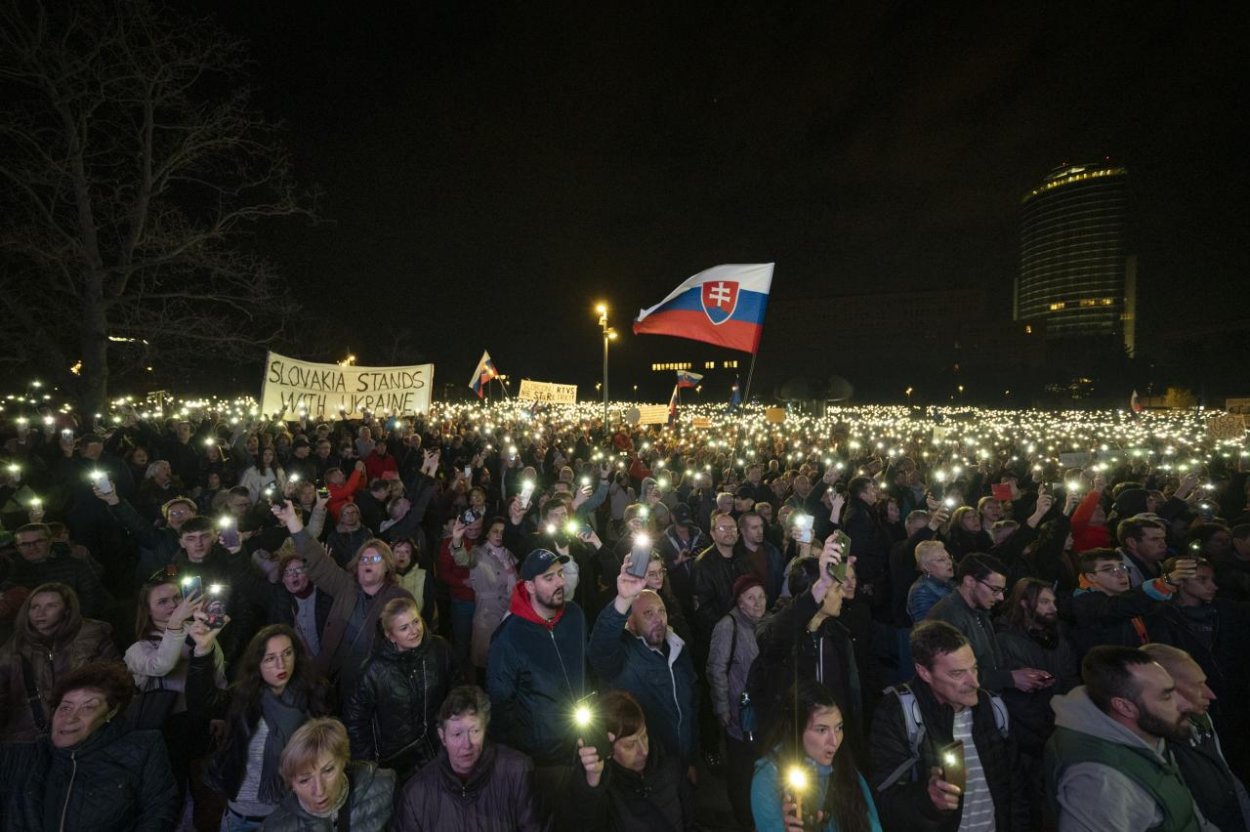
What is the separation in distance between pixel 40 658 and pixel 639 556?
3331 millimetres

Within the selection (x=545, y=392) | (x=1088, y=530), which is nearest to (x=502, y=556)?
(x=1088, y=530)

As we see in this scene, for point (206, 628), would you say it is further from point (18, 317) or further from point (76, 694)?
point (18, 317)

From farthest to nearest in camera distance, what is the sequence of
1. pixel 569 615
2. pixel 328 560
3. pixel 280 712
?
pixel 328 560 < pixel 569 615 < pixel 280 712

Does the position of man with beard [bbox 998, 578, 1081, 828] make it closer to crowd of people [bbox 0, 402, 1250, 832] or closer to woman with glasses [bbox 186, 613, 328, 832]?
crowd of people [bbox 0, 402, 1250, 832]

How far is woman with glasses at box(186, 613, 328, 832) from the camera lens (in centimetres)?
291

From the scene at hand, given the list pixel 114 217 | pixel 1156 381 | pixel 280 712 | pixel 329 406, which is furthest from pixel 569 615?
pixel 1156 381

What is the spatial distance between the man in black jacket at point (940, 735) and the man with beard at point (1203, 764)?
0.71 m

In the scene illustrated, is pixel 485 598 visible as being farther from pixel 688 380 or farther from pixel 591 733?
pixel 688 380

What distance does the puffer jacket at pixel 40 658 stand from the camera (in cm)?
304

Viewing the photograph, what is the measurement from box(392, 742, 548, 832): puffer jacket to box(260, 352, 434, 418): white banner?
11686 millimetres

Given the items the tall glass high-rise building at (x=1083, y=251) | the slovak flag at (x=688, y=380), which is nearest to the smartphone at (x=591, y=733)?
the slovak flag at (x=688, y=380)

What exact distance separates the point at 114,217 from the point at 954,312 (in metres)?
104

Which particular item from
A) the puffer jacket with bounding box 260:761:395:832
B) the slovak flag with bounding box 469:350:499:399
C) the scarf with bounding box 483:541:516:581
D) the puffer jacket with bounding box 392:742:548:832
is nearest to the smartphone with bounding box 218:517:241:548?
the scarf with bounding box 483:541:516:581

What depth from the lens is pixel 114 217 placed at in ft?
40.2
